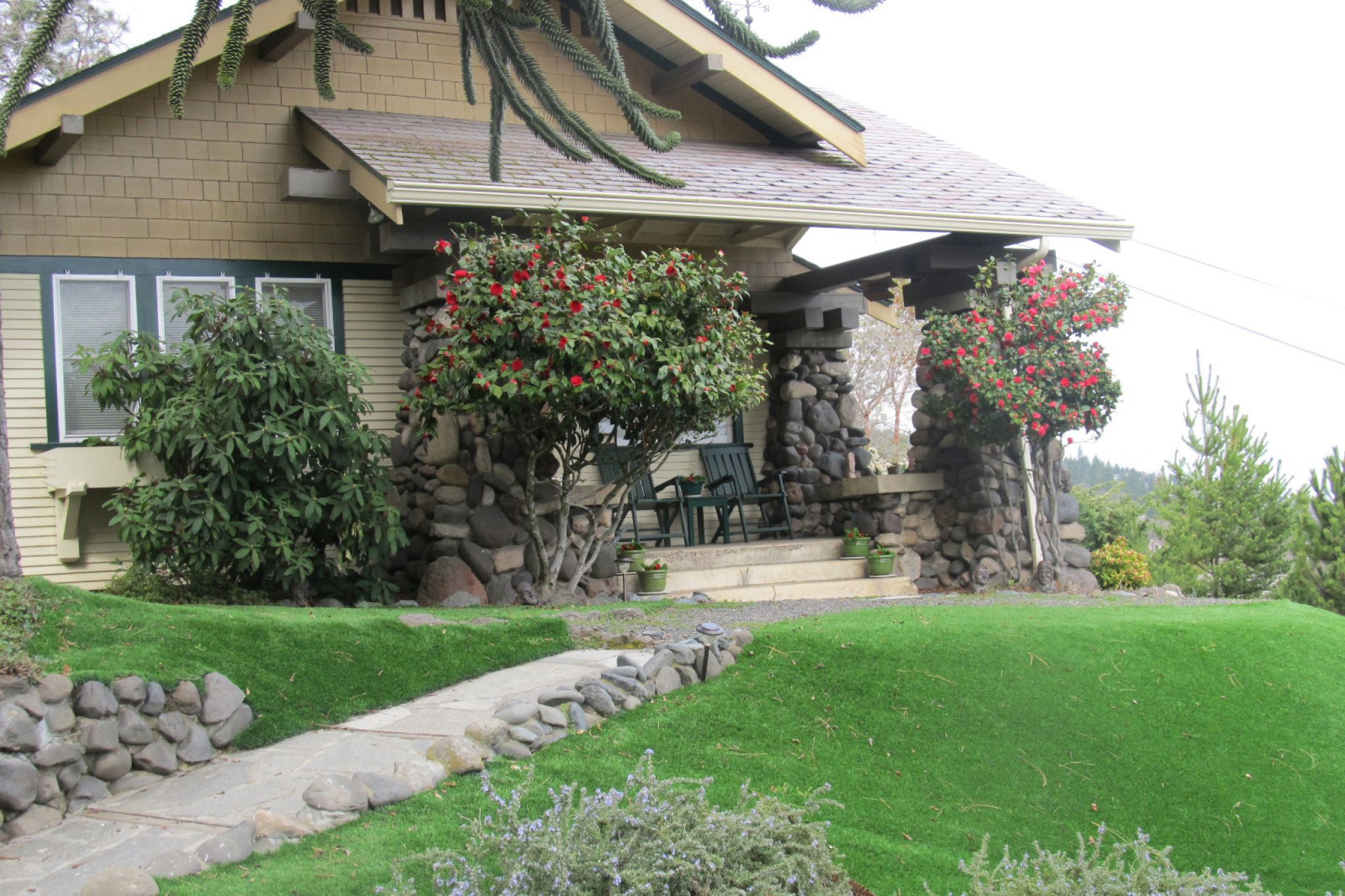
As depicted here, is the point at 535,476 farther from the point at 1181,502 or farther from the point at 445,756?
the point at 1181,502

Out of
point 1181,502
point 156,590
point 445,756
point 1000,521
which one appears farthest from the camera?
Result: point 1181,502

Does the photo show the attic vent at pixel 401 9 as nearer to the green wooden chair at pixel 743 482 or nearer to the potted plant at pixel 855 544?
the green wooden chair at pixel 743 482

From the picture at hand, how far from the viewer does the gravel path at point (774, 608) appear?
22.6ft

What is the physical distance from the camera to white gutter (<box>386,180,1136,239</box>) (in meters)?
7.84

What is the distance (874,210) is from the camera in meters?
9.28

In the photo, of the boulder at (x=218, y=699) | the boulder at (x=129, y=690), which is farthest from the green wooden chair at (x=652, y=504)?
the boulder at (x=129, y=690)

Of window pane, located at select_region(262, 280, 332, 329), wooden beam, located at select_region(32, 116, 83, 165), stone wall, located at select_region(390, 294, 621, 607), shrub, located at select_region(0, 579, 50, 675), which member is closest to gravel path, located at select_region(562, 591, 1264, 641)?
stone wall, located at select_region(390, 294, 621, 607)

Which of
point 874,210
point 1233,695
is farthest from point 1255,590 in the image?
point 1233,695

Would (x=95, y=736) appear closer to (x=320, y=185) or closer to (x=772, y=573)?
(x=320, y=185)

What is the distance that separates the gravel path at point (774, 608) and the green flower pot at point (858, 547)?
1103 millimetres

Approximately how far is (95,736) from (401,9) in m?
7.32

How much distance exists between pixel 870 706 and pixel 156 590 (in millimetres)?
4946

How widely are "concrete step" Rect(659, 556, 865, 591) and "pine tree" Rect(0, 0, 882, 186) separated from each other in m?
5.84

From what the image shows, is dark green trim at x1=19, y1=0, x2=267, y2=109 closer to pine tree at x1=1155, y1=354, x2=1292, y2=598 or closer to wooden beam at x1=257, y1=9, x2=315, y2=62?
wooden beam at x1=257, y1=9, x2=315, y2=62
